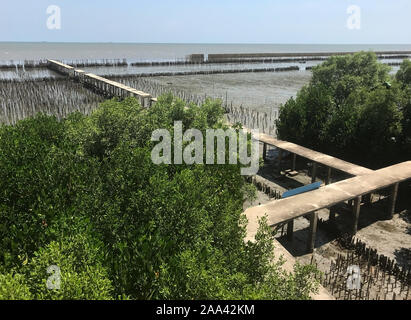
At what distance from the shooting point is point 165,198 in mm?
13234

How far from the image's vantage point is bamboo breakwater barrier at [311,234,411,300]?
60.8 feet

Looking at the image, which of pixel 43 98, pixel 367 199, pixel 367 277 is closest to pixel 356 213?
pixel 367 199

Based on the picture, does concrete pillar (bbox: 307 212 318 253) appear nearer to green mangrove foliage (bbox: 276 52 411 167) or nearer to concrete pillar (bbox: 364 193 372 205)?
concrete pillar (bbox: 364 193 372 205)

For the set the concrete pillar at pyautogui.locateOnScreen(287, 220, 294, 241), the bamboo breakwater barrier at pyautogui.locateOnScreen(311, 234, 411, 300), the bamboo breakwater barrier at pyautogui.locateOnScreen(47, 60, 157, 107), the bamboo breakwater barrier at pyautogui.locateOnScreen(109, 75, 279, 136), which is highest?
the bamboo breakwater barrier at pyautogui.locateOnScreen(47, 60, 157, 107)

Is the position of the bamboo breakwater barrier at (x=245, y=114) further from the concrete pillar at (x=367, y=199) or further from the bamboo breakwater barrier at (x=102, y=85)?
the concrete pillar at (x=367, y=199)

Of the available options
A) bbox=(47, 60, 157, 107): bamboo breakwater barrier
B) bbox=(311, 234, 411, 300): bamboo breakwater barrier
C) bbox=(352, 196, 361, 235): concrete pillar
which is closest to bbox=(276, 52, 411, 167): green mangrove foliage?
bbox=(352, 196, 361, 235): concrete pillar

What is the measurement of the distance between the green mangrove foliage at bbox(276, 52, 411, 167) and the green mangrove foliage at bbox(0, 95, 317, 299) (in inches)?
765

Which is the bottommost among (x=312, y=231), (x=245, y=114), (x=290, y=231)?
(x=290, y=231)

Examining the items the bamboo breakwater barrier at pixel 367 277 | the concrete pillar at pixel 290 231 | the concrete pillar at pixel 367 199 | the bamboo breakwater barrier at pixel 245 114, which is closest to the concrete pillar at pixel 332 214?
the bamboo breakwater barrier at pixel 367 277

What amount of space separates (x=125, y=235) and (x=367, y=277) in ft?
49.7

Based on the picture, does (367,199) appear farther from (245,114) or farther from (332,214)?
(245,114)

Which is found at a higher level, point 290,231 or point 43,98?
point 43,98

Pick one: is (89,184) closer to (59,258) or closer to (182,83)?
(59,258)

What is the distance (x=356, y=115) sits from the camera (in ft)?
112
